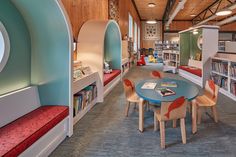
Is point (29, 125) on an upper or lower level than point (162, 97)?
lower

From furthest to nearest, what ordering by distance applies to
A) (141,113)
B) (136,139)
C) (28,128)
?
(141,113) → (136,139) → (28,128)

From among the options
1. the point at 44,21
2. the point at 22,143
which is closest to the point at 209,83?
the point at 44,21

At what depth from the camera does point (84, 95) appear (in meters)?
4.27

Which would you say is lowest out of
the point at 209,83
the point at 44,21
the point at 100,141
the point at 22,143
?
the point at 100,141

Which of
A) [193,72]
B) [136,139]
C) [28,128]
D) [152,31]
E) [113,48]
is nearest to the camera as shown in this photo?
[28,128]

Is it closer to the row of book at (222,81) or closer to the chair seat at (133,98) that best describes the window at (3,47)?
the chair seat at (133,98)

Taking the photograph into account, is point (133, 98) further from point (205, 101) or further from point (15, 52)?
point (15, 52)

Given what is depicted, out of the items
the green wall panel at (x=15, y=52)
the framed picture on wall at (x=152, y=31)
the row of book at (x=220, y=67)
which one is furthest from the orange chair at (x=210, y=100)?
the framed picture on wall at (x=152, y=31)

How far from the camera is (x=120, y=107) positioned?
4859 millimetres

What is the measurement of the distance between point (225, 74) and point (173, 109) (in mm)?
3984

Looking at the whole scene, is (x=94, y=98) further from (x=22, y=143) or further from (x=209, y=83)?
(x=22, y=143)

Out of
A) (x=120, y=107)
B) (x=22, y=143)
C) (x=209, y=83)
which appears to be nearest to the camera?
(x=22, y=143)

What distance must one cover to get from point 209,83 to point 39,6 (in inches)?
123

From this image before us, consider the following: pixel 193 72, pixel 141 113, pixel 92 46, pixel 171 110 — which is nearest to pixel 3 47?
pixel 141 113
